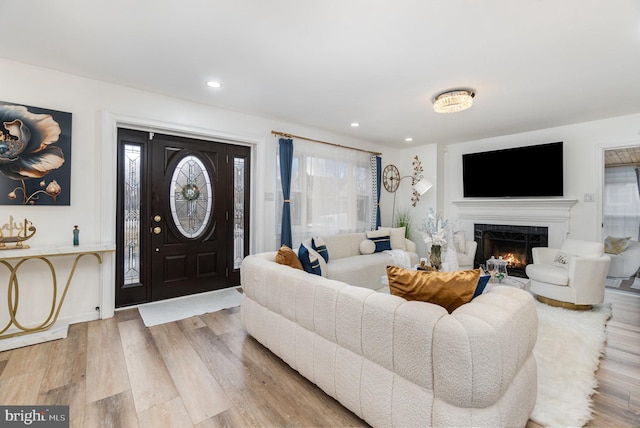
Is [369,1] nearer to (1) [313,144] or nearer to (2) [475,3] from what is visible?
(2) [475,3]

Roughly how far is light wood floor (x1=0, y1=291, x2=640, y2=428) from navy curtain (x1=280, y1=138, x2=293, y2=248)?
183cm

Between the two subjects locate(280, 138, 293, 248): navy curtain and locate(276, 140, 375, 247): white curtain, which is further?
locate(276, 140, 375, 247): white curtain

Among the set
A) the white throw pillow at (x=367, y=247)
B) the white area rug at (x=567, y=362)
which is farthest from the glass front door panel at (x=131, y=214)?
the white area rug at (x=567, y=362)

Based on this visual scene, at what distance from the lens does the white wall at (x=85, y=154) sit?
2725 millimetres

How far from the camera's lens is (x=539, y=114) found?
398cm

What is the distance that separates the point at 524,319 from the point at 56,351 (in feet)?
11.3

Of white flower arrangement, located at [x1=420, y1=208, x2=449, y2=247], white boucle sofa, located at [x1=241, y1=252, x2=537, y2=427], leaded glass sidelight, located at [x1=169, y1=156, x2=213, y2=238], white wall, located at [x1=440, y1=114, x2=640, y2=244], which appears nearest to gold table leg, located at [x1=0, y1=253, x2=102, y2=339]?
leaded glass sidelight, located at [x1=169, y1=156, x2=213, y2=238]

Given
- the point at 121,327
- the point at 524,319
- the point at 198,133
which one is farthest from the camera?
the point at 198,133

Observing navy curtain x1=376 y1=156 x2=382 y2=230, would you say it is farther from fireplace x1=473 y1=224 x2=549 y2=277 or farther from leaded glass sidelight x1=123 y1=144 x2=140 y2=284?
leaded glass sidelight x1=123 y1=144 x2=140 y2=284

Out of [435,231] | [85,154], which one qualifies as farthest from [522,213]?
[85,154]

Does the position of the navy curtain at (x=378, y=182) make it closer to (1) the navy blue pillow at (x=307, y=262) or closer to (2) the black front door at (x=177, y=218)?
(2) the black front door at (x=177, y=218)

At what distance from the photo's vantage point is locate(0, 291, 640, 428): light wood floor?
1669 mm

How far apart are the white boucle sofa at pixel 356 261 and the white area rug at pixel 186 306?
129 cm

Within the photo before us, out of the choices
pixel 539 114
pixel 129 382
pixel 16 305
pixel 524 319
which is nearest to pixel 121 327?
pixel 16 305
